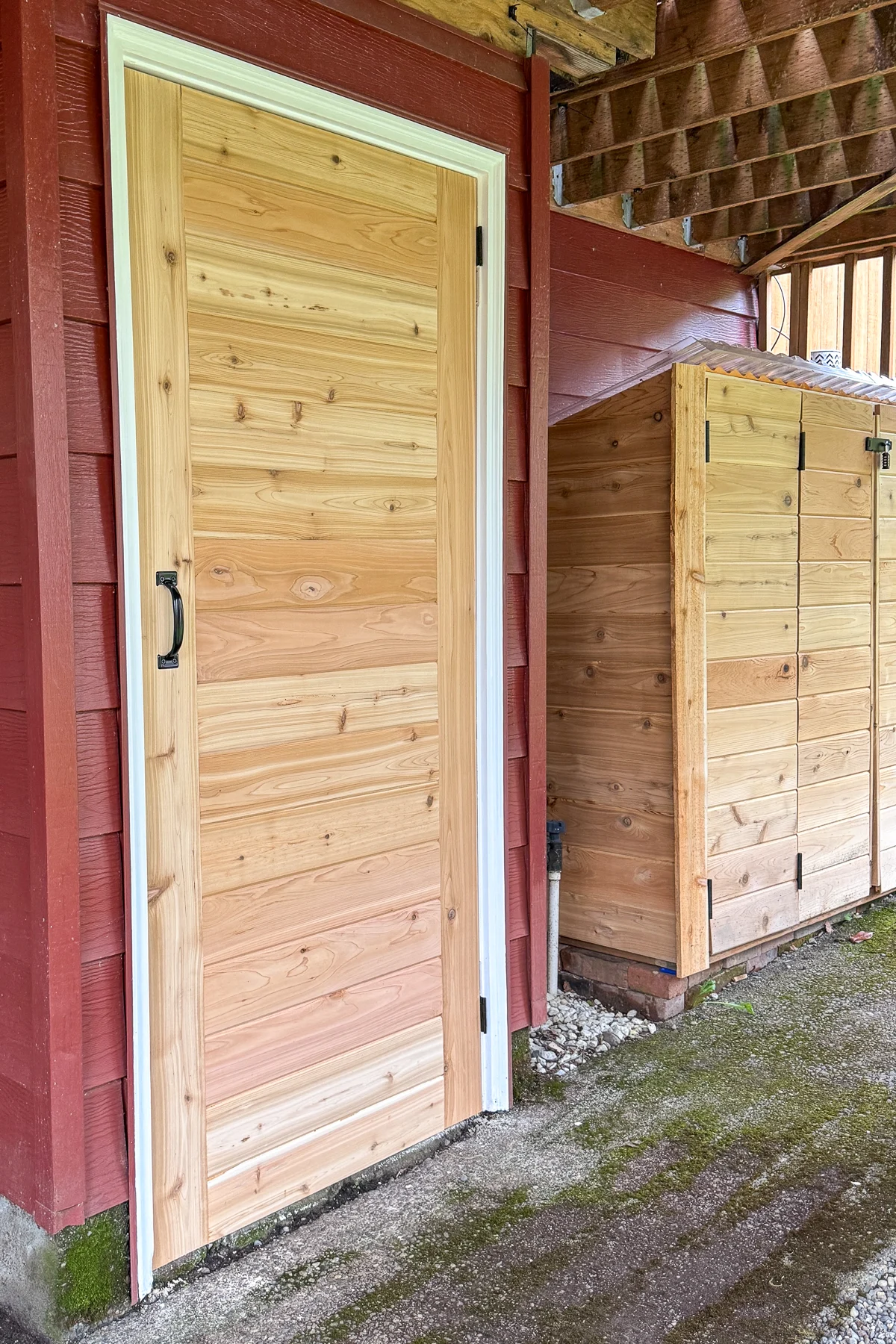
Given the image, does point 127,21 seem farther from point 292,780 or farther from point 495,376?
point 292,780

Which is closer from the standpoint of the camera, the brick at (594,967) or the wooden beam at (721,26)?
the wooden beam at (721,26)

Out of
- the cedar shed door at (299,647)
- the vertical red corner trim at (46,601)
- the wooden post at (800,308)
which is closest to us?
the vertical red corner trim at (46,601)

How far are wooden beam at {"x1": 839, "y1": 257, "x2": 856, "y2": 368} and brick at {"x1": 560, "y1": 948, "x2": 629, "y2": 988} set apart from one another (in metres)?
2.72

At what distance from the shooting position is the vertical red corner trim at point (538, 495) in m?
2.70

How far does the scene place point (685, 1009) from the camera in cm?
341

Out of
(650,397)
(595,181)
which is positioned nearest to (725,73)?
(595,181)

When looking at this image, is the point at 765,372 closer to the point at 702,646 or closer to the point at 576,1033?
the point at 702,646

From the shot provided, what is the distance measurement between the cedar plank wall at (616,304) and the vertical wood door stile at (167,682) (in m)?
2.04

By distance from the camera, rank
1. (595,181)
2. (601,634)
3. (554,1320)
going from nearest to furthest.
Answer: (554,1320) < (601,634) < (595,181)

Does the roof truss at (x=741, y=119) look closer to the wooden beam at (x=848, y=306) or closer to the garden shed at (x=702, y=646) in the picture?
the wooden beam at (x=848, y=306)

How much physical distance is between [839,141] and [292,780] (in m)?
2.82

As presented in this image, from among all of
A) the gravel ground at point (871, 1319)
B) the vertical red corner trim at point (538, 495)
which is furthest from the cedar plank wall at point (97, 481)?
the gravel ground at point (871, 1319)

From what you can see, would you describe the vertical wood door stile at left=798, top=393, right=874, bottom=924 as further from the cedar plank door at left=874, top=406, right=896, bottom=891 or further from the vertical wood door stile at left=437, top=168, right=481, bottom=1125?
the vertical wood door stile at left=437, top=168, right=481, bottom=1125

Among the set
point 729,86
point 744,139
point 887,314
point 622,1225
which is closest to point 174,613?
point 622,1225
